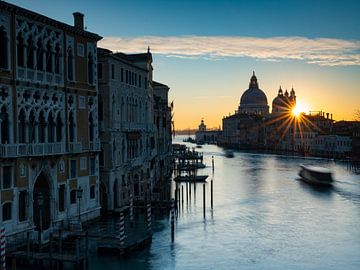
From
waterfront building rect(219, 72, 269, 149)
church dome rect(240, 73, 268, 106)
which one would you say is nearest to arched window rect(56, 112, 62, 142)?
waterfront building rect(219, 72, 269, 149)

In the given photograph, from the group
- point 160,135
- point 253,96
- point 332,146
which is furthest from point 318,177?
point 253,96

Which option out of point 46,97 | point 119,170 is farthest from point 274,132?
point 46,97

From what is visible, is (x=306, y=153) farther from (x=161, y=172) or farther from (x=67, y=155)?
(x=67, y=155)

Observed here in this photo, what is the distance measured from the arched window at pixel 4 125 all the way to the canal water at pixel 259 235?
483 centimetres

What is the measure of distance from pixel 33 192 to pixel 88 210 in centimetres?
383

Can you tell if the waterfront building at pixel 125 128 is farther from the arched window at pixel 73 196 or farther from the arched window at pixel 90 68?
the arched window at pixel 73 196

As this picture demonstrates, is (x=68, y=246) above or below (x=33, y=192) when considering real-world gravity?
below

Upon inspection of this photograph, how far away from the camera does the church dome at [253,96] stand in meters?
154

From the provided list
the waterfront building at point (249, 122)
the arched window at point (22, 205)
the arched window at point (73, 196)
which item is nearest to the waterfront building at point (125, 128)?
the arched window at point (73, 196)

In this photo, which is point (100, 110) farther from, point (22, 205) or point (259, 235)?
point (259, 235)

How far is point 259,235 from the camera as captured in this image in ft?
72.6

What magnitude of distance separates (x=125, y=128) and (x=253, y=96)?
131 meters

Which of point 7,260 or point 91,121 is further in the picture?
point 91,121

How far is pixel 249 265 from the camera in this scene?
17.5m
